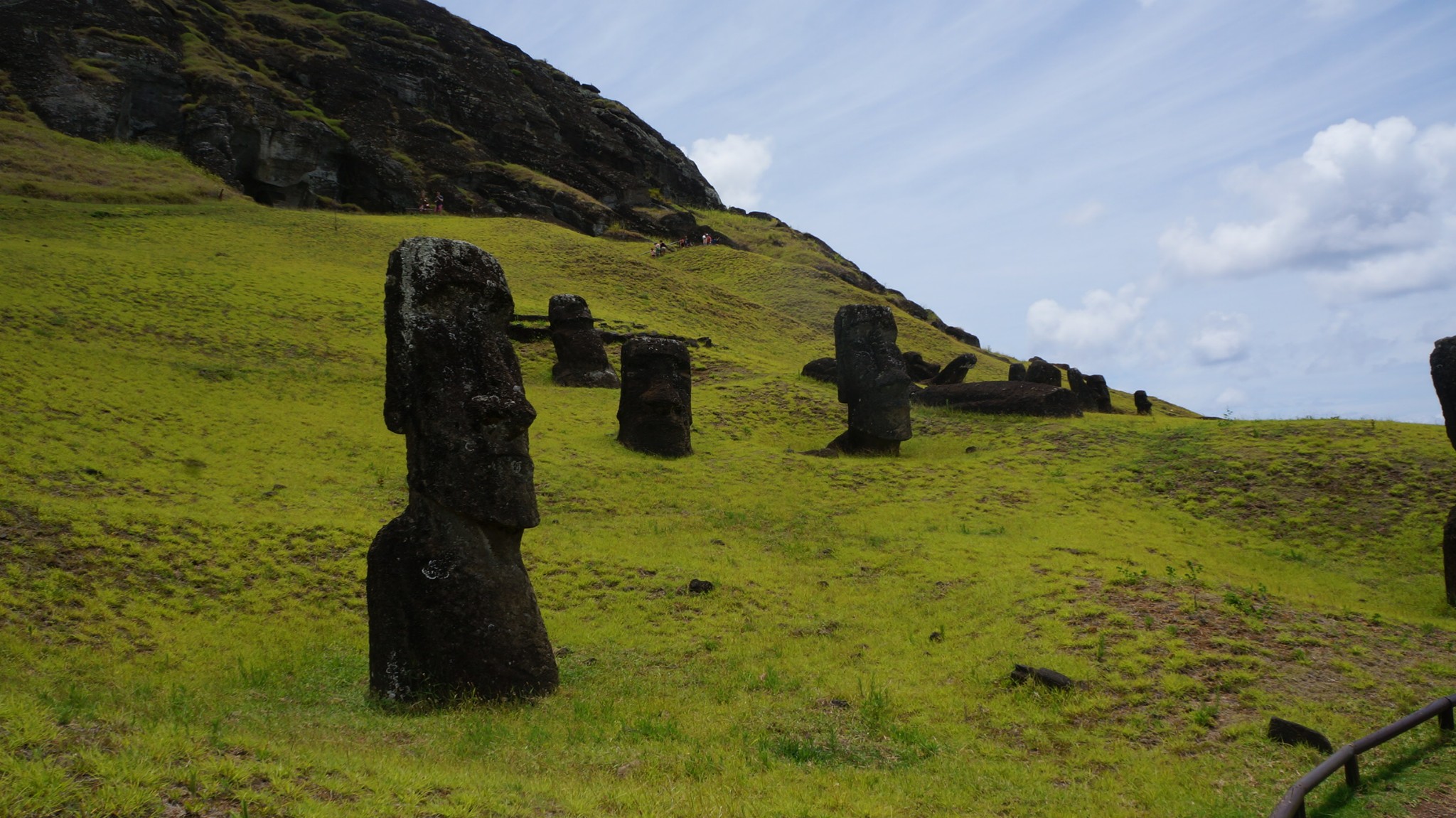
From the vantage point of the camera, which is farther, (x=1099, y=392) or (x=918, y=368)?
(x=918, y=368)

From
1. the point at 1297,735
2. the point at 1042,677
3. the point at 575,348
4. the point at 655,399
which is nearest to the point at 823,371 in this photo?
the point at 575,348

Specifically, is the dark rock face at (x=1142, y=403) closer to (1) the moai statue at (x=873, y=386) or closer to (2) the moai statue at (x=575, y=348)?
(1) the moai statue at (x=873, y=386)

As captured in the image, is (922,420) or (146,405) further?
(922,420)

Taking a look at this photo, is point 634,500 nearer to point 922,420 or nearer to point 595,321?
point 922,420

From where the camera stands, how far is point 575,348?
104ft

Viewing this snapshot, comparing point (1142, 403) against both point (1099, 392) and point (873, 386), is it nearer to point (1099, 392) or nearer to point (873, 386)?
point (1099, 392)

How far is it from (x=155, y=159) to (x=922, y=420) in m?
48.7

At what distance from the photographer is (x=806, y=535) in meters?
17.4

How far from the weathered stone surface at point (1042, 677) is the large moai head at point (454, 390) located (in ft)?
17.6

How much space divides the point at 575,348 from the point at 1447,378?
79.2ft

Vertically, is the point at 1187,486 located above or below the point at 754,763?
above

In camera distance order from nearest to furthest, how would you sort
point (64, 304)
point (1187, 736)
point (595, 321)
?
point (1187, 736) → point (64, 304) → point (595, 321)

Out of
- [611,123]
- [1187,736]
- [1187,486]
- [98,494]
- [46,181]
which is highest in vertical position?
[611,123]

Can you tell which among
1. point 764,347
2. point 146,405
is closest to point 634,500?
point 146,405
